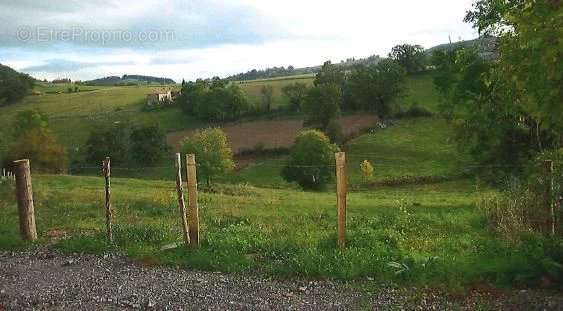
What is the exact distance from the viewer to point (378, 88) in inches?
3516

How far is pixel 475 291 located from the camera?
29.5 ft

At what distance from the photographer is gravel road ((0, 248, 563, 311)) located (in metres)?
8.60

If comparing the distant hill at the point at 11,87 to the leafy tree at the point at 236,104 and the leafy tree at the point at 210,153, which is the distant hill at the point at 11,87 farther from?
the leafy tree at the point at 210,153

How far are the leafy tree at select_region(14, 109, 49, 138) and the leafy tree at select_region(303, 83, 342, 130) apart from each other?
→ 41.4 meters

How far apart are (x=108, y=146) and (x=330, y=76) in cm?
4427

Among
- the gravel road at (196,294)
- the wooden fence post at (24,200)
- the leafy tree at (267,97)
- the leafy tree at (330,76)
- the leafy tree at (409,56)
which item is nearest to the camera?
the gravel road at (196,294)

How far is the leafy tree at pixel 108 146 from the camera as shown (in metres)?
82.6

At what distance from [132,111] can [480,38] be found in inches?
3787

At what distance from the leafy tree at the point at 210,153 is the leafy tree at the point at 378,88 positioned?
1397 inches

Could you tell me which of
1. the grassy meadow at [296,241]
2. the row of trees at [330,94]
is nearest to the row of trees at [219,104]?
the row of trees at [330,94]

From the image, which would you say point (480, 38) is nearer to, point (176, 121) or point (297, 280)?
point (297, 280)

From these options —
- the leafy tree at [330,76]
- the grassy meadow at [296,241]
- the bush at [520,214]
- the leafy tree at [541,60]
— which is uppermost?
the leafy tree at [330,76]

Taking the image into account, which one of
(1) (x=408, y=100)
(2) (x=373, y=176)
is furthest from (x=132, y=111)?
(2) (x=373, y=176)

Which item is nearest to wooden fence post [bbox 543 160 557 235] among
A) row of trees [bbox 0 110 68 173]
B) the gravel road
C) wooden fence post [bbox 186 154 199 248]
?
the gravel road
